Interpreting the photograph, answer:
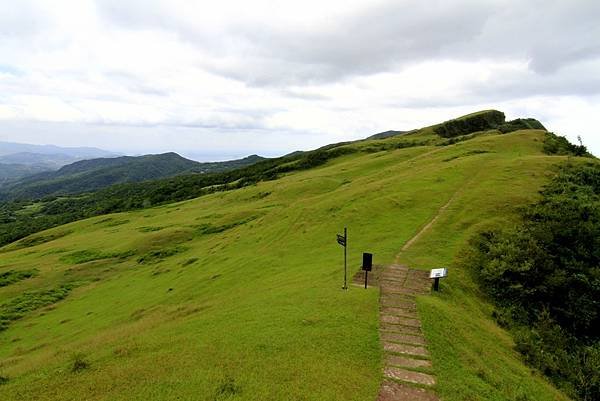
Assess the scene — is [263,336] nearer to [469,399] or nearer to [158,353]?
[158,353]

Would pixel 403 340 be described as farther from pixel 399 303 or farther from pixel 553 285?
pixel 553 285

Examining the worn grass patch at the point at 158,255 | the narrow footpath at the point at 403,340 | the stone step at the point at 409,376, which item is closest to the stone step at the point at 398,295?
the narrow footpath at the point at 403,340

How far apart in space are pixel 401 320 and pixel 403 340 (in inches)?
75.4

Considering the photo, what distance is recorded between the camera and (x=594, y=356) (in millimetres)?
19422

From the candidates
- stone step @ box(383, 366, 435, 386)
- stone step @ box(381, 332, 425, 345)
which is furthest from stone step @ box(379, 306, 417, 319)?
stone step @ box(383, 366, 435, 386)

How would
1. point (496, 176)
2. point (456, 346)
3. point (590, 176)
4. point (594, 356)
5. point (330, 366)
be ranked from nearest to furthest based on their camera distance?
point (330, 366) → point (456, 346) → point (594, 356) → point (590, 176) → point (496, 176)

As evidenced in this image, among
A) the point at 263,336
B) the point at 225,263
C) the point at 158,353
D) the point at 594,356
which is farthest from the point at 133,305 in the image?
the point at 594,356

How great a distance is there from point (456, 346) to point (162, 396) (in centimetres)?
1244

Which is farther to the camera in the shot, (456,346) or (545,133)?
(545,133)

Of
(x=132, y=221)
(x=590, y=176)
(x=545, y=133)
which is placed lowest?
(x=132, y=221)

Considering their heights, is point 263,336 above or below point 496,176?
below

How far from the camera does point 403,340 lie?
1688 centimetres

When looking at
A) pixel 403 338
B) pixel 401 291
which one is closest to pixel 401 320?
pixel 403 338

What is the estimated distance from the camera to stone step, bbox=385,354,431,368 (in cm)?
1519
